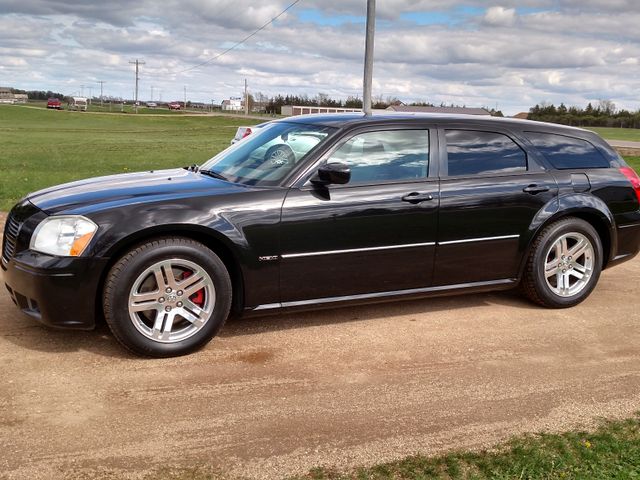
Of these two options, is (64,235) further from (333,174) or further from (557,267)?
(557,267)

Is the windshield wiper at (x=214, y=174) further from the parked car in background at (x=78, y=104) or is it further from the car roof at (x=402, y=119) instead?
the parked car in background at (x=78, y=104)

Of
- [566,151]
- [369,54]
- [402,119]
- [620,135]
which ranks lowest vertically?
[566,151]

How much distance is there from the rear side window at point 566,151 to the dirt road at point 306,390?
4.29ft

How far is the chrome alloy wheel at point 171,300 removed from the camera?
4.25 metres

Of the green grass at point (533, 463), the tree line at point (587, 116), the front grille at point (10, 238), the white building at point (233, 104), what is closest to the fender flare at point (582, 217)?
the green grass at point (533, 463)

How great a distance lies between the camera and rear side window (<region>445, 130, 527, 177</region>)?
206 inches

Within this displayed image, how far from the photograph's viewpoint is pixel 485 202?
17.0 feet

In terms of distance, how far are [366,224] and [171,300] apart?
1.44 metres

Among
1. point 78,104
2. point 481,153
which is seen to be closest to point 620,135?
point 481,153

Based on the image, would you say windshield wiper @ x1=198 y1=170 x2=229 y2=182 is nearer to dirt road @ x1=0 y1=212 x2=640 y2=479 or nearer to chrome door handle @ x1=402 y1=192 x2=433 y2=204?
dirt road @ x1=0 y1=212 x2=640 y2=479

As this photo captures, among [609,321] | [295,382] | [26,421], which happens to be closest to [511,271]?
[609,321]

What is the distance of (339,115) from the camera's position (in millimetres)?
5484

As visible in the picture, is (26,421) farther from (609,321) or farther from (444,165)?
(609,321)

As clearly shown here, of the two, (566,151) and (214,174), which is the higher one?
(566,151)
